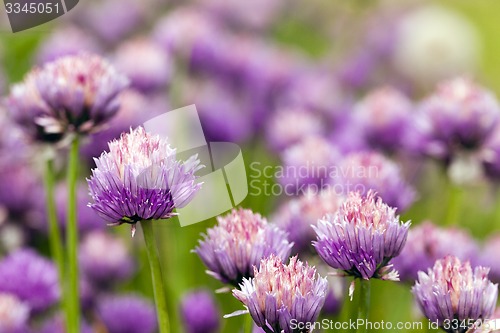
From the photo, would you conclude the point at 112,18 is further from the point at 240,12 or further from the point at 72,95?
the point at 72,95

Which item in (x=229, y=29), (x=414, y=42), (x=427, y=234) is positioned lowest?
(x=414, y=42)

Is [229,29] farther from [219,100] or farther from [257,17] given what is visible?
[219,100]

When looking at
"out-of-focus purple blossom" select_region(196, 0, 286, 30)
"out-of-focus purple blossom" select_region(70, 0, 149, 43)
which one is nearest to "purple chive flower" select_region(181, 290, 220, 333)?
"out-of-focus purple blossom" select_region(70, 0, 149, 43)

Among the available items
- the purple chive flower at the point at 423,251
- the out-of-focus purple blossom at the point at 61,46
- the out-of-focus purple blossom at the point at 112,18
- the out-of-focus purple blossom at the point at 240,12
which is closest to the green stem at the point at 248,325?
the purple chive flower at the point at 423,251

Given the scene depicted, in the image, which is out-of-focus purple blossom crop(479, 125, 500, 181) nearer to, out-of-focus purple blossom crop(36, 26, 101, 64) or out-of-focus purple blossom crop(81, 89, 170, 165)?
out-of-focus purple blossom crop(81, 89, 170, 165)

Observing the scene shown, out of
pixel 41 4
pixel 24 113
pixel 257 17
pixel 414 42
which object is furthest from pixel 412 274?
pixel 414 42

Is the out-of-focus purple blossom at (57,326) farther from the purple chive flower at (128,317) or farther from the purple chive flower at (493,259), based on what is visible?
the purple chive flower at (493,259)

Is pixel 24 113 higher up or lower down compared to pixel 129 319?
higher up
